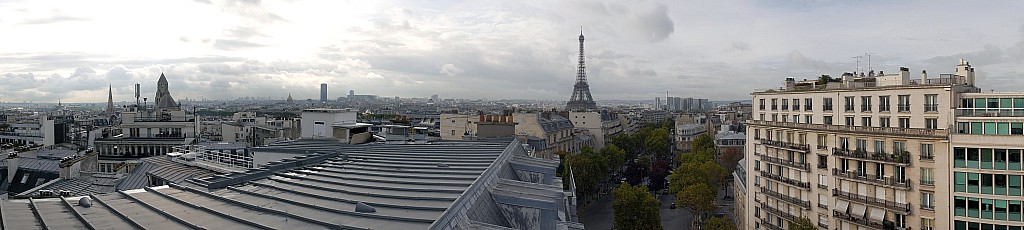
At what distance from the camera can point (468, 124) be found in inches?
2721

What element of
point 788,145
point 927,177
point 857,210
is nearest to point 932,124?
point 927,177

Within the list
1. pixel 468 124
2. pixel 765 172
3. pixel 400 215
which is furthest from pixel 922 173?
pixel 468 124

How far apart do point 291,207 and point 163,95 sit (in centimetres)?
10152

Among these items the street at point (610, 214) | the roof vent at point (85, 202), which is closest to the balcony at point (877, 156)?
the street at point (610, 214)

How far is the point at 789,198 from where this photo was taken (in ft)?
117

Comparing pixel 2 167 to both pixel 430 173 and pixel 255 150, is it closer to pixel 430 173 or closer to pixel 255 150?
pixel 255 150

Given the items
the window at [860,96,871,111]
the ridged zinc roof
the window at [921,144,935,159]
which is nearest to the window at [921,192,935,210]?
the window at [921,144,935,159]

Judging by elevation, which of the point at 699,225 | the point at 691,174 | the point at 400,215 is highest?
the point at 400,215

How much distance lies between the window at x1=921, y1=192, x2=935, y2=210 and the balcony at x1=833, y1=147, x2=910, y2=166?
1.50 meters

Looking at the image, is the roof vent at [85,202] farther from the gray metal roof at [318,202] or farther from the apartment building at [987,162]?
the apartment building at [987,162]

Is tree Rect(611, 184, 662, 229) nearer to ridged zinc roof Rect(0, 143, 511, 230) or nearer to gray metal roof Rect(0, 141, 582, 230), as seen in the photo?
gray metal roof Rect(0, 141, 582, 230)

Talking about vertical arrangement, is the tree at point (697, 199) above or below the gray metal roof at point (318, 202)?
below

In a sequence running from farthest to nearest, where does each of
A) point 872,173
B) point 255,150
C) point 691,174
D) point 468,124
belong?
point 468,124 < point 691,174 < point 872,173 < point 255,150

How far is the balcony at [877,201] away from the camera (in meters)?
28.6
